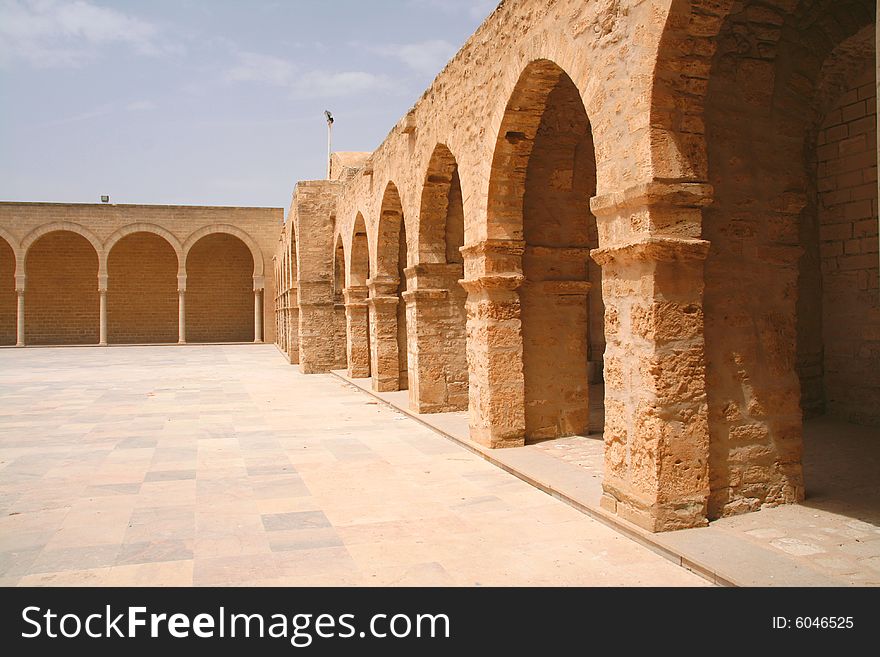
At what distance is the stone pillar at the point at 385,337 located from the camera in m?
12.4

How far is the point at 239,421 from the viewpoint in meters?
9.72

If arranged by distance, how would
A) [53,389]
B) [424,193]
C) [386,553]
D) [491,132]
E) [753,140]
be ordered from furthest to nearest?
[53,389]
[424,193]
[491,132]
[753,140]
[386,553]

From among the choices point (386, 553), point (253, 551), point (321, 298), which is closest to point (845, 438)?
point (386, 553)

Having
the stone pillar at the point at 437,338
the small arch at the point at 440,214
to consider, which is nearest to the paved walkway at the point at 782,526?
the stone pillar at the point at 437,338

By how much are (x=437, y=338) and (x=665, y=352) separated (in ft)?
18.9

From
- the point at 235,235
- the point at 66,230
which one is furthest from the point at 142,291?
the point at 235,235

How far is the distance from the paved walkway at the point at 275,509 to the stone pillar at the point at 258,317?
20458mm

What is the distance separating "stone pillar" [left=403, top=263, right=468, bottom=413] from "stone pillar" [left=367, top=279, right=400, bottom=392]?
239 cm

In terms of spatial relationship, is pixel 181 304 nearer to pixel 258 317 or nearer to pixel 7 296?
→ pixel 258 317

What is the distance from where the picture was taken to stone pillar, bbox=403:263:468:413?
32.0 feet

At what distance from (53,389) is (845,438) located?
13.5 m

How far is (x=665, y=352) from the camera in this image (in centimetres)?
432

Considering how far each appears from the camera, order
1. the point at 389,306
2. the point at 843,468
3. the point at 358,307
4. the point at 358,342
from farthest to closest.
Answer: the point at 358,342 < the point at 358,307 < the point at 389,306 < the point at 843,468
